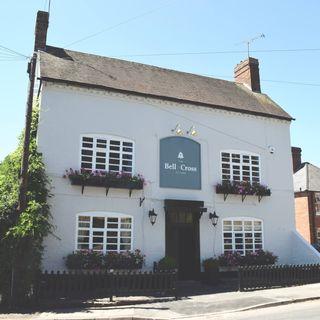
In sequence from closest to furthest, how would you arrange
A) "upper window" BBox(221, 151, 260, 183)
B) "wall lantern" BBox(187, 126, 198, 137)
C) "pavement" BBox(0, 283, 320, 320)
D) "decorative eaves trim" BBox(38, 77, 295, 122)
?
1. "pavement" BBox(0, 283, 320, 320)
2. "decorative eaves trim" BBox(38, 77, 295, 122)
3. "wall lantern" BBox(187, 126, 198, 137)
4. "upper window" BBox(221, 151, 260, 183)

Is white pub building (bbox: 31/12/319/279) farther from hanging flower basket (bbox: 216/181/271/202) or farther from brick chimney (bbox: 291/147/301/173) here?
brick chimney (bbox: 291/147/301/173)

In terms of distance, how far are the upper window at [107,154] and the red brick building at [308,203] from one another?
18.3m

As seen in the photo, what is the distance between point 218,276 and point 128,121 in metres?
7.54

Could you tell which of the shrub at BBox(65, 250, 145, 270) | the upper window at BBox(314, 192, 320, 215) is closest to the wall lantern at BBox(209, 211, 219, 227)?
the shrub at BBox(65, 250, 145, 270)

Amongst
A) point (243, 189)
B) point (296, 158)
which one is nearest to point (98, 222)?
point (243, 189)

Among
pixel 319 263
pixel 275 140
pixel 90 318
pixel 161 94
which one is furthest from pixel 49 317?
pixel 275 140

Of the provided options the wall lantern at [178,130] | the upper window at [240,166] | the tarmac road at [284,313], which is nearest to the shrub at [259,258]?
the upper window at [240,166]

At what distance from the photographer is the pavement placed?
1107 centimetres

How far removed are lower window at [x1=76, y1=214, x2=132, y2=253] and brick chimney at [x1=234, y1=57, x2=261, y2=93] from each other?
1182cm

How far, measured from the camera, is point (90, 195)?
16125 mm

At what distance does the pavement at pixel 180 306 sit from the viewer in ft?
36.3

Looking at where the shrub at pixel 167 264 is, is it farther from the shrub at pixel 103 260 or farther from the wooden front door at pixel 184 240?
the wooden front door at pixel 184 240

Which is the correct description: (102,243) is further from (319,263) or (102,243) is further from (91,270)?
(319,263)

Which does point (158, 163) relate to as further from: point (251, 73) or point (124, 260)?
point (251, 73)
